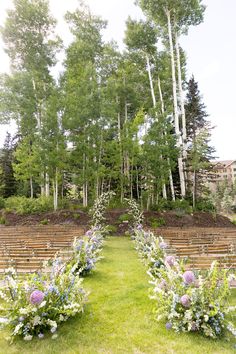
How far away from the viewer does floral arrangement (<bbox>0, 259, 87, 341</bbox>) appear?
378 cm

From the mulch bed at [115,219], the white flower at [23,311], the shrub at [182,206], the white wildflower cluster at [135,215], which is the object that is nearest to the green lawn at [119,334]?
the white flower at [23,311]

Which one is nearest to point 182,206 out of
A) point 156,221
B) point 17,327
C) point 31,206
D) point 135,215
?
point 156,221

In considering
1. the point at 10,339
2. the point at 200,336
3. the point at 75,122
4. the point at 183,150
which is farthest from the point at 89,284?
the point at 183,150

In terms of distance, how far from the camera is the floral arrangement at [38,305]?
3775 mm

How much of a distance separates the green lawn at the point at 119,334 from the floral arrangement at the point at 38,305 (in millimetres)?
196

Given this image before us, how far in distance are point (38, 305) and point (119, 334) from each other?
130 centimetres

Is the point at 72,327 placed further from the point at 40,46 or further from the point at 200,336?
the point at 40,46

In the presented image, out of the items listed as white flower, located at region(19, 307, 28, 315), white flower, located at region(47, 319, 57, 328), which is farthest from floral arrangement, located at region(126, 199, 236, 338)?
white flower, located at region(19, 307, 28, 315)

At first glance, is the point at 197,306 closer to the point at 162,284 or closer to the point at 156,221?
the point at 162,284

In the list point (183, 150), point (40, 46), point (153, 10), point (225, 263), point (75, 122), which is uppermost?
point (153, 10)

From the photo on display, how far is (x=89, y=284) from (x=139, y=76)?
75.4 feet

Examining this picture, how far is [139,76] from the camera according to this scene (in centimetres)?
2548

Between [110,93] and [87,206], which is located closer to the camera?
[87,206]

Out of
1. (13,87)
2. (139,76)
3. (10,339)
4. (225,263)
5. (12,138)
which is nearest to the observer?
(10,339)
